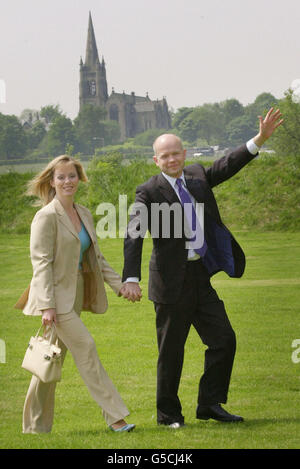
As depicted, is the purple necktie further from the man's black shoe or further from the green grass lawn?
the green grass lawn

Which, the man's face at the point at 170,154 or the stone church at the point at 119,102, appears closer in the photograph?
the man's face at the point at 170,154

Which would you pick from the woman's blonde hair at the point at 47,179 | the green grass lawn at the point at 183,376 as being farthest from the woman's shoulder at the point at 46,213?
the green grass lawn at the point at 183,376

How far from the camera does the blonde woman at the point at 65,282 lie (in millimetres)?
5738

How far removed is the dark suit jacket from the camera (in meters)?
6.00

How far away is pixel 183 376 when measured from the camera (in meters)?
8.40

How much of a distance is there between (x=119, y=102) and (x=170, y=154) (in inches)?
4859

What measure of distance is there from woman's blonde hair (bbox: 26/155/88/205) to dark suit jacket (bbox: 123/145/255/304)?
491mm

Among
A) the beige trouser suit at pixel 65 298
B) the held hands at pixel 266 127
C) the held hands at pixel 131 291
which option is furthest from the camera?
the held hands at pixel 266 127

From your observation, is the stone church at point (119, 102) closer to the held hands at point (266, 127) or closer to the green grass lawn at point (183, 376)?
the green grass lawn at point (183, 376)

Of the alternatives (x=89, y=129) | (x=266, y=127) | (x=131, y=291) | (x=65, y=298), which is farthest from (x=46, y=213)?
(x=89, y=129)

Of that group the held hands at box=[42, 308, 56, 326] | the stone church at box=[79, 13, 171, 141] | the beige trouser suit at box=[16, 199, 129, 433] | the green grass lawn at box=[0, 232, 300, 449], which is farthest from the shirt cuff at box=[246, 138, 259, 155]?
the stone church at box=[79, 13, 171, 141]

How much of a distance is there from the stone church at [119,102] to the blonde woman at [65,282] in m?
117

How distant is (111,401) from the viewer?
5773 mm
